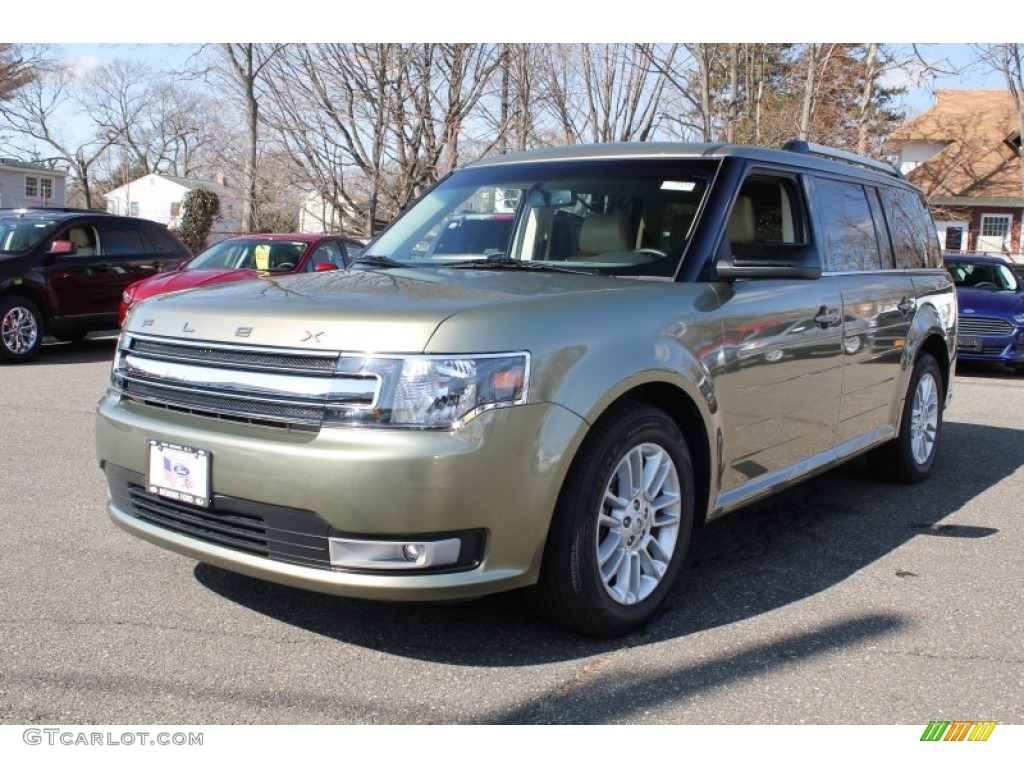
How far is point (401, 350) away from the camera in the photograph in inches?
116

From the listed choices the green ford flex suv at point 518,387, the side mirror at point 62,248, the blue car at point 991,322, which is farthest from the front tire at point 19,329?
the blue car at point 991,322

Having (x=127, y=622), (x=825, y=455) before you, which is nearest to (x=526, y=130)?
(x=825, y=455)

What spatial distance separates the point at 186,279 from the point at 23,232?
2.41 m

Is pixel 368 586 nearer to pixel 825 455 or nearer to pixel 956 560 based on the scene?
pixel 825 455

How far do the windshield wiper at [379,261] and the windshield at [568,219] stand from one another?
0.03 meters

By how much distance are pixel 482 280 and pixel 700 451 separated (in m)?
1.11

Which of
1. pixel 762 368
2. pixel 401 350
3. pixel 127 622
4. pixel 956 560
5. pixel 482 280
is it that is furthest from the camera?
pixel 956 560

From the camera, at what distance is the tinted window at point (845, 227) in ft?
15.9

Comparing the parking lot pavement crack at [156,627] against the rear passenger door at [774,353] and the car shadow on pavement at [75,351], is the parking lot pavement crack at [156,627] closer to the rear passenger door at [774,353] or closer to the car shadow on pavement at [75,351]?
the rear passenger door at [774,353]

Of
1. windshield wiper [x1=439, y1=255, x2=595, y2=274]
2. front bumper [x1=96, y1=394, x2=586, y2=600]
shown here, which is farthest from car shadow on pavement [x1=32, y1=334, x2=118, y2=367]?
front bumper [x1=96, y1=394, x2=586, y2=600]

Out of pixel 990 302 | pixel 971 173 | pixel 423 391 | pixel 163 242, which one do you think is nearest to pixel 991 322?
pixel 990 302

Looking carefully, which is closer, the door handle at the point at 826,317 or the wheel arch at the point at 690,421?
the wheel arch at the point at 690,421

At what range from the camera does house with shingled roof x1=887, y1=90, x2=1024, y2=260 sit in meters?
36.1
